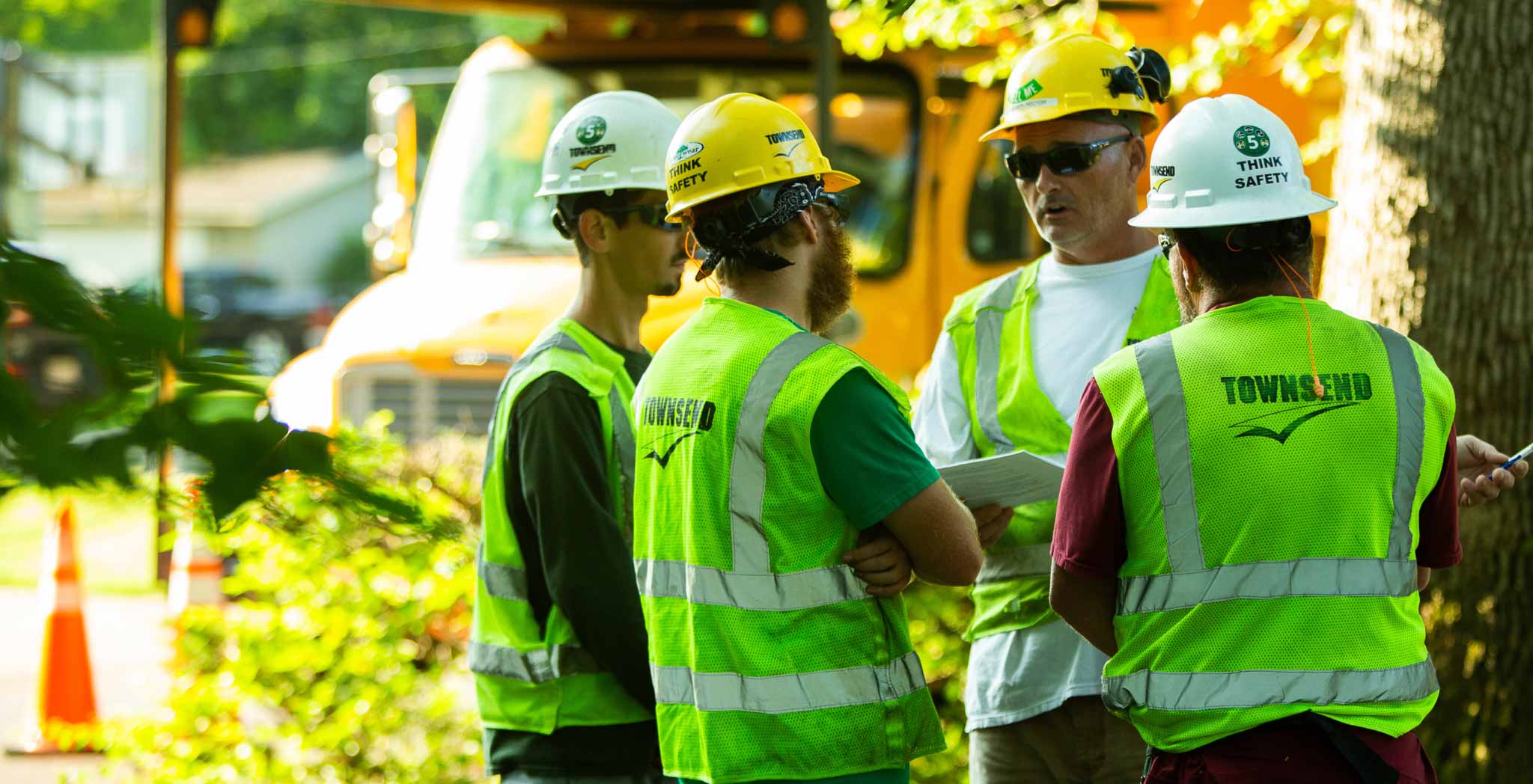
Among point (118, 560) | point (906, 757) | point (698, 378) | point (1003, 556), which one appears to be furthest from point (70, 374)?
point (118, 560)

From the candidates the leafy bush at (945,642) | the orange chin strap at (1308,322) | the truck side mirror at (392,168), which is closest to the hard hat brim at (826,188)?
the orange chin strap at (1308,322)

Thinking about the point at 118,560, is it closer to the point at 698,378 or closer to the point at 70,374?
the point at 698,378

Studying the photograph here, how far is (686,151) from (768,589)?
2.55 feet

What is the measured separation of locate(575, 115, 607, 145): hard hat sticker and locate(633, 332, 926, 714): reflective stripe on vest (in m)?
1.19

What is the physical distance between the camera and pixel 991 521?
125 inches

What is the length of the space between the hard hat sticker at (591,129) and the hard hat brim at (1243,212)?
1471 millimetres

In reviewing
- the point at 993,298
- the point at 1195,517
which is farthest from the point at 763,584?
→ the point at 993,298

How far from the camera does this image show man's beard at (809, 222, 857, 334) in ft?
9.12

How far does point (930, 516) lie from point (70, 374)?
5.87ft

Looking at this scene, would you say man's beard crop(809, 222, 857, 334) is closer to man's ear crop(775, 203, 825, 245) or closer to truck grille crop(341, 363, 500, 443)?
man's ear crop(775, 203, 825, 245)

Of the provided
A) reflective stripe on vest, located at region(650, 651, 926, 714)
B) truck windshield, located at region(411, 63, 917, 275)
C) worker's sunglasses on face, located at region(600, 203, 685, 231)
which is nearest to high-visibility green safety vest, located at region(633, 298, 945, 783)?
reflective stripe on vest, located at region(650, 651, 926, 714)

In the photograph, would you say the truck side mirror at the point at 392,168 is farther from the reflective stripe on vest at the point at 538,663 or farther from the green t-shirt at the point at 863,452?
the green t-shirt at the point at 863,452

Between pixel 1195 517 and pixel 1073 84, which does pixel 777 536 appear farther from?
pixel 1073 84

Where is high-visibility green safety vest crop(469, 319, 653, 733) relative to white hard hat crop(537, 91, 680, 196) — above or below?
below
